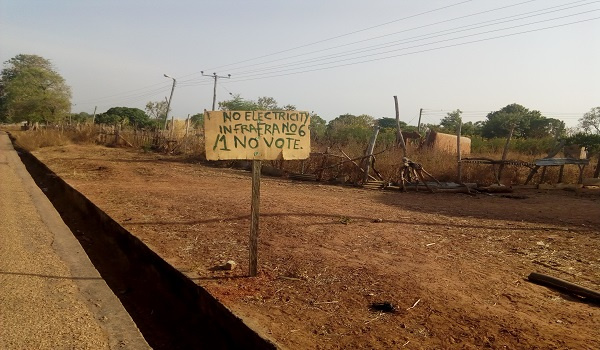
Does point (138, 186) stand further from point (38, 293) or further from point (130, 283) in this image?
point (38, 293)

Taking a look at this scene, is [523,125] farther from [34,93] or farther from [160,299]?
[34,93]

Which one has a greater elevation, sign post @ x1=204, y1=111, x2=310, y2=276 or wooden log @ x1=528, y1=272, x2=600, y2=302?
sign post @ x1=204, y1=111, x2=310, y2=276

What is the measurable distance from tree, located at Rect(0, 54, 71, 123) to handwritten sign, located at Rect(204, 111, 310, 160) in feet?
165

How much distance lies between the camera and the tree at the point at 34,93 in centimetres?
4747

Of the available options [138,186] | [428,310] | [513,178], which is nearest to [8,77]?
[138,186]

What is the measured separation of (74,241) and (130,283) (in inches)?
37.3

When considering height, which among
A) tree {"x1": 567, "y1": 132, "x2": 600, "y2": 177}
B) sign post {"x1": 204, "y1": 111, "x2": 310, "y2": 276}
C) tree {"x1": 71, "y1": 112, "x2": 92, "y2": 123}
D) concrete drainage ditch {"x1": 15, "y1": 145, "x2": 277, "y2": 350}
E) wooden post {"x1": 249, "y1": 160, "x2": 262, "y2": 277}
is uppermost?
tree {"x1": 71, "y1": 112, "x2": 92, "y2": 123}

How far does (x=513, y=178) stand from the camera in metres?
13.8

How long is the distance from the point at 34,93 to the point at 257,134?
59.9 metres

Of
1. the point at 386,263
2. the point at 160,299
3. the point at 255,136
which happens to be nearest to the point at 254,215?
the point at 255,136

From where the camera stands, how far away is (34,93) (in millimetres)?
53000

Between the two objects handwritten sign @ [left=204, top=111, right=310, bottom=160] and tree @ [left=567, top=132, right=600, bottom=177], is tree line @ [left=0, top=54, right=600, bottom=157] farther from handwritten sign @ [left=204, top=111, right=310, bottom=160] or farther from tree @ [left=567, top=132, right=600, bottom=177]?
handwritten sign @ [left=204, top=111, right=310, bottom=160]

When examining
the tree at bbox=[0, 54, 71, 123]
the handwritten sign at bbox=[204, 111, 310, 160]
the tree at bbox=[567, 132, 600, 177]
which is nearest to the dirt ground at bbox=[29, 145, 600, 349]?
the handwritten sign at bbox=[204, 111, 310, 160]

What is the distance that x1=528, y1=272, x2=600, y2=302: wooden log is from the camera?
372cm
